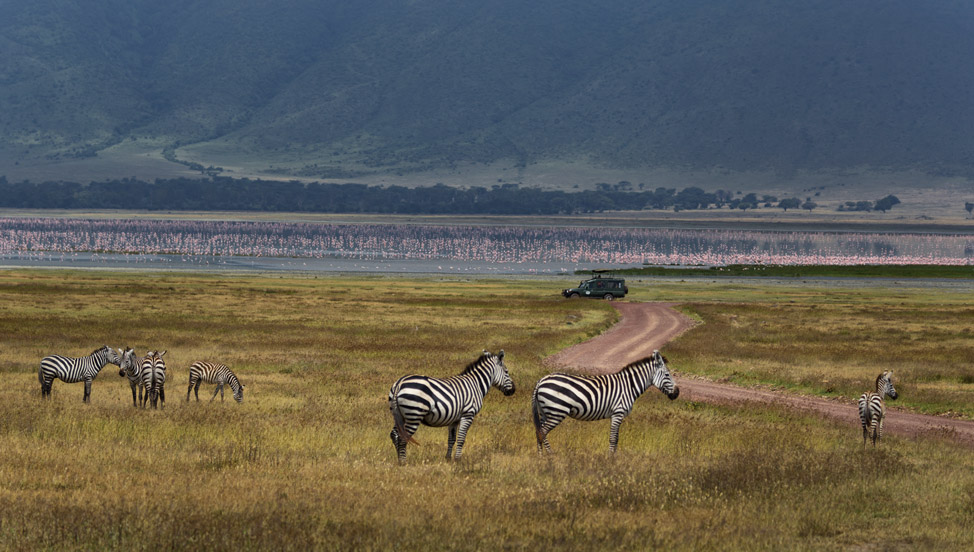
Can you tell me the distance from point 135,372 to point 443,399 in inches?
485

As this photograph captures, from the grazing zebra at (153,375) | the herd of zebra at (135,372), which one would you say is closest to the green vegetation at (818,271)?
the herd of zebra at (135,372)

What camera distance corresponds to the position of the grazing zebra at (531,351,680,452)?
63.2ft

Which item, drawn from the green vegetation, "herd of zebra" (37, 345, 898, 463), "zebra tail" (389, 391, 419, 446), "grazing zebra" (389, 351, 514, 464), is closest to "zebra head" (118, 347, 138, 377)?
"herd of zebra" (37, 345, 898, 463)

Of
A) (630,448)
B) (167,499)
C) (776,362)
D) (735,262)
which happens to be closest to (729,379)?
(776,362)

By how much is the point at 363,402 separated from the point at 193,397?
5363 millimetres

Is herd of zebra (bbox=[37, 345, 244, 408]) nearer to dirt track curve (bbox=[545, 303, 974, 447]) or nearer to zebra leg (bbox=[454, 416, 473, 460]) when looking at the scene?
zebra leg (bbox=[454, 416, 473, 460])

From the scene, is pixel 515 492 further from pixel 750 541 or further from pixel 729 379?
pixel 729 379

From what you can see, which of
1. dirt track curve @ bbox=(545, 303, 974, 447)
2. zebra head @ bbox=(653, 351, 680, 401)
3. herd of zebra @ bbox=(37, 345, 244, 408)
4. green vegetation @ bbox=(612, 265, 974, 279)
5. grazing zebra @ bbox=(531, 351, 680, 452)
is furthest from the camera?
green vegetation @ bbox=(612, 265, 974, 279)

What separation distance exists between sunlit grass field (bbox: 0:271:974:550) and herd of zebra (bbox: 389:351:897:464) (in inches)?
27.5

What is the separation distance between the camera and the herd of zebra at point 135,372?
2652cm

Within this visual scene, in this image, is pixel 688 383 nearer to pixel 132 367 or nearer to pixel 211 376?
pixel 211 376

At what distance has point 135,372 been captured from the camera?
27.3 meters

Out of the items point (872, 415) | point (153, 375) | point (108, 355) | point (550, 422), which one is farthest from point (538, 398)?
point (108, 355)

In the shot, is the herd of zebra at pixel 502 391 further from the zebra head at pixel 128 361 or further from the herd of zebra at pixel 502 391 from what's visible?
the zebra head at pixel 128 361
